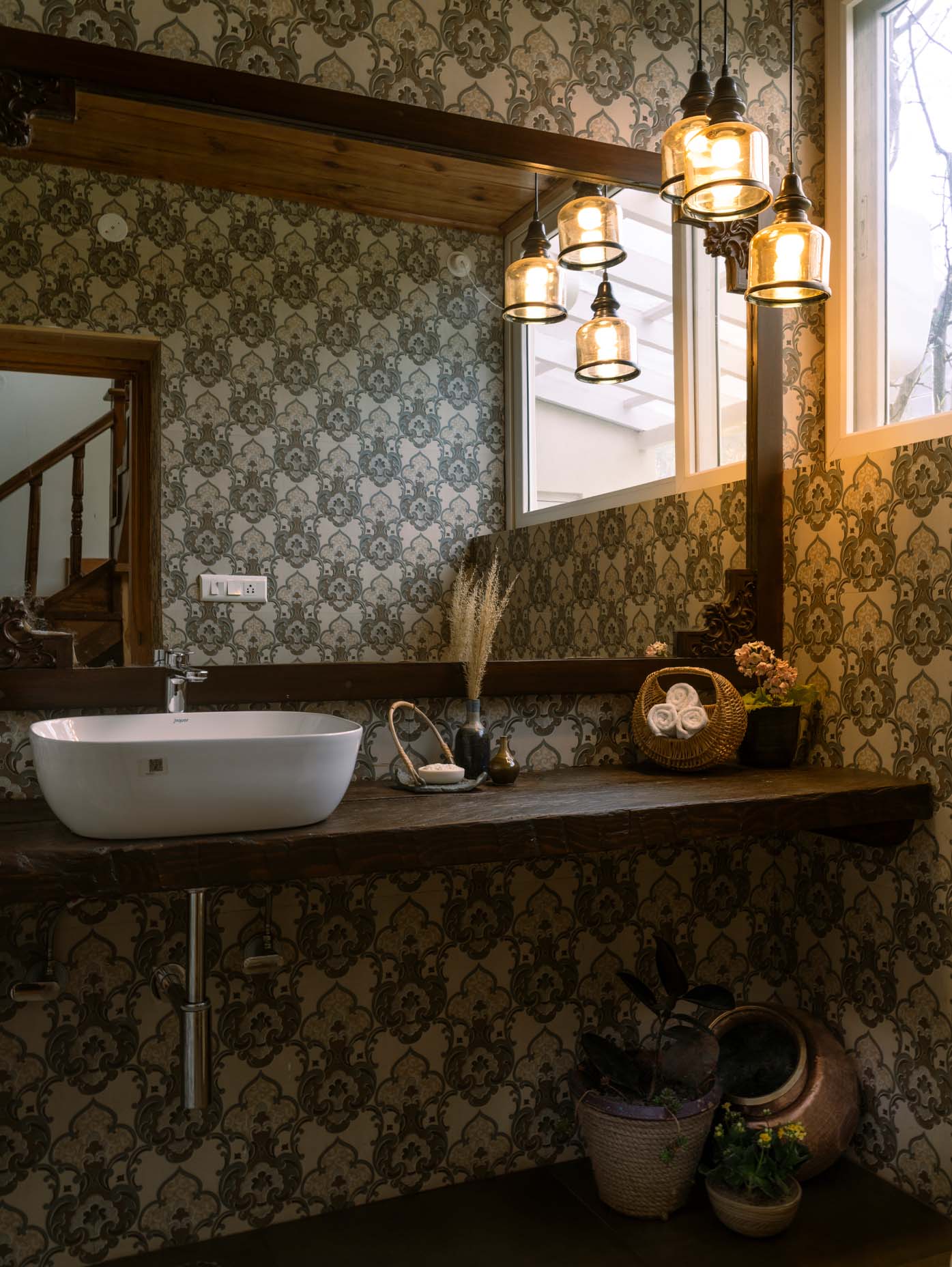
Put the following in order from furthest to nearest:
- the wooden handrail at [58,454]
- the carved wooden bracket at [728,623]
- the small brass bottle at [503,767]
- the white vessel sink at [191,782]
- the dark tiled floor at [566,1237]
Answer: the carved wooden bracket at [728,623], the small brass bottle at [503,767], the dark tiled floor at [566,1237], the wooden handrail at [58,454], the white vessel sink at [191,782]

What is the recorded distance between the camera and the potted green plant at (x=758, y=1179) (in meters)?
1.83

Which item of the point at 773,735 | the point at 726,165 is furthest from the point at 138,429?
the point at 773,735

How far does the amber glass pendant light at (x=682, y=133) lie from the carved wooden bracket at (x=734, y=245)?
26 centimetres

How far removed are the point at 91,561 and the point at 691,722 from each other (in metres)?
1.20

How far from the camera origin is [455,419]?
2.00 m

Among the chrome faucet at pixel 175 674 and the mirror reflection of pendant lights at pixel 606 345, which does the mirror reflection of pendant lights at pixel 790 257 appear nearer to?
the mirror reflection of pendant lights at pixel 606 345

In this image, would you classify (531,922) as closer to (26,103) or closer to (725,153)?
(725,153)

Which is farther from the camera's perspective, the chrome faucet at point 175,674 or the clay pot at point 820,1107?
the clay pot at point 820,1107

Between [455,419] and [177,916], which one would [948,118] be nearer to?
[455,419]

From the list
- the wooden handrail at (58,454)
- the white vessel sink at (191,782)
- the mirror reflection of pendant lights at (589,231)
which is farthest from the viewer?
the mirror reflection of pendant lights at (589,231)

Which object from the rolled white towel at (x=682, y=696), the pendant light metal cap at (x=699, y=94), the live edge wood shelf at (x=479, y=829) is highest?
the pendant light metal cap at (x=699, y=94)

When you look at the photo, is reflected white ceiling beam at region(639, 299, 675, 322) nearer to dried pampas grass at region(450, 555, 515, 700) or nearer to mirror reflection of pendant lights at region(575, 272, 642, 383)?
mirror reflection of pendant lights at region(575, 272, 642, 383)

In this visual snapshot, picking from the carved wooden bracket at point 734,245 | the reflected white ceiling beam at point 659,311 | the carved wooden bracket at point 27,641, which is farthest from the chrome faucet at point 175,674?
the carved wooden bracket at point 734,245

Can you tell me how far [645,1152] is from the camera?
6.21 feet
